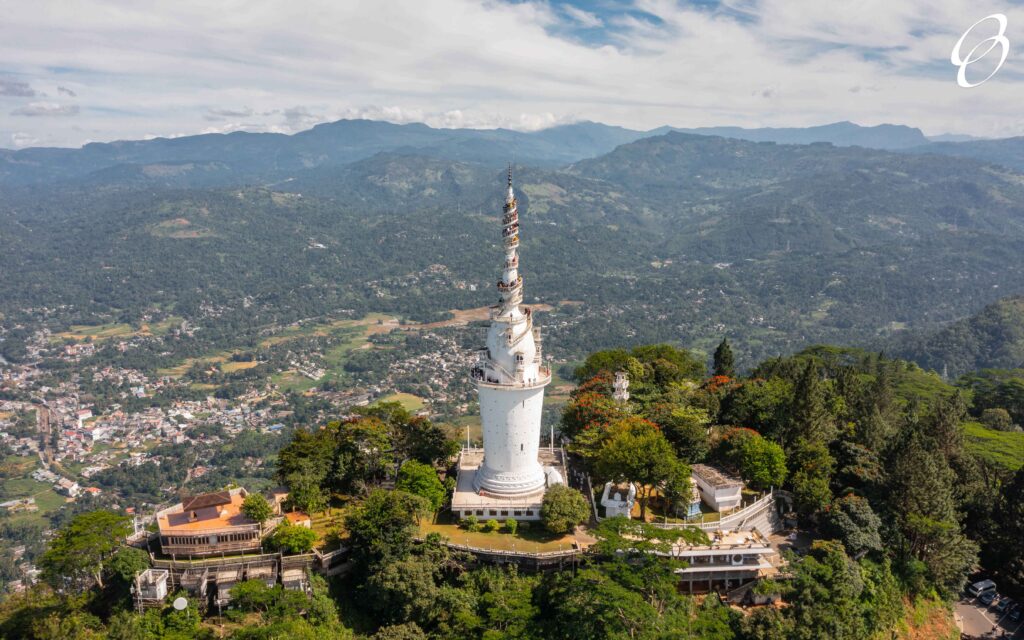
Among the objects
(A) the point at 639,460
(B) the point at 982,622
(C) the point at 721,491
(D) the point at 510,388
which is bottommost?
(B) the point at 982,622

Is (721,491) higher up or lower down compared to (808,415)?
lower down

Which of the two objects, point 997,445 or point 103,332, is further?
point 103,332

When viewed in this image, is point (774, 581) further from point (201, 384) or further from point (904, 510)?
point (201, 384)

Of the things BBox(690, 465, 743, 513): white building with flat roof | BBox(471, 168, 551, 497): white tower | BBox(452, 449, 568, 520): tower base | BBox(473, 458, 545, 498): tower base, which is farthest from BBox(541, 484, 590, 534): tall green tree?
BBox(690, 465, 743, 513): white building with flat roof

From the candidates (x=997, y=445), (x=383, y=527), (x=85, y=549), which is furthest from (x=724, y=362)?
(x=85, y=549)

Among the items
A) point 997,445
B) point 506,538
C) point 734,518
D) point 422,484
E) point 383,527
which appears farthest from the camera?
point 997,445

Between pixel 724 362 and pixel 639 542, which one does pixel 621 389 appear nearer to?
pixel 724 362

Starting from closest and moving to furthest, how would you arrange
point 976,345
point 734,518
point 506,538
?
point 506,538 < point 734,518 < point 976,345
